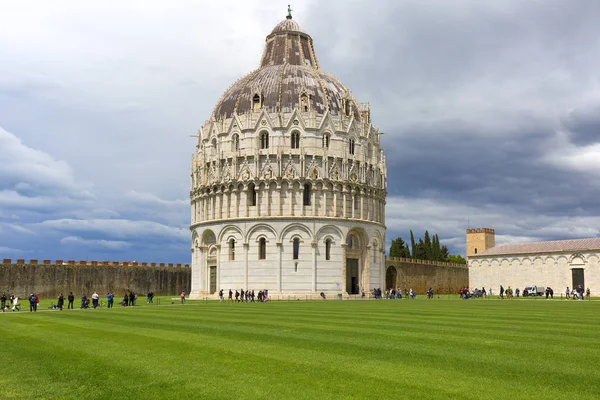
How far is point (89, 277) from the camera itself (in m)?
80.0

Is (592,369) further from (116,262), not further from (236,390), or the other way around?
(116,262)

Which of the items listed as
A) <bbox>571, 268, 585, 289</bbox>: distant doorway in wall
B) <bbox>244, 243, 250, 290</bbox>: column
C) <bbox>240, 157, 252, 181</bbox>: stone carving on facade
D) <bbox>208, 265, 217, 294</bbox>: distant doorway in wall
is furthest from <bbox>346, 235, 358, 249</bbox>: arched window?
<bbox>571, 268, 585, 289</bbox>: distant doorway in wall

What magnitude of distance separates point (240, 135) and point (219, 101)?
10.8 m

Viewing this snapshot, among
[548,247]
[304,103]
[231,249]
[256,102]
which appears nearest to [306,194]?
[231,249]

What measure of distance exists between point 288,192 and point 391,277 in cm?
3185

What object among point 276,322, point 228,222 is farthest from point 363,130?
point 276,322

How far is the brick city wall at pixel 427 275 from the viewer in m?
97.1

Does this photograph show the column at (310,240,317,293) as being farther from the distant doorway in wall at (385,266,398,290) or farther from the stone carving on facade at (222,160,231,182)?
the distant doorway in wall at (385,266,398,290)

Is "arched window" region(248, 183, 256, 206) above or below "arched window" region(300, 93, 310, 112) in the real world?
below

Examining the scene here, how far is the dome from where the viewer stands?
2995 inches

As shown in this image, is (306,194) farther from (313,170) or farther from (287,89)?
(287,89)

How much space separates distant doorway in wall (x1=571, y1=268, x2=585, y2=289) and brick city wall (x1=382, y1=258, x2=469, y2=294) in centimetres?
2443

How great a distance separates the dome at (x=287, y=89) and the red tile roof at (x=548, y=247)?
3482 cm

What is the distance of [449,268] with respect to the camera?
11381 cm
